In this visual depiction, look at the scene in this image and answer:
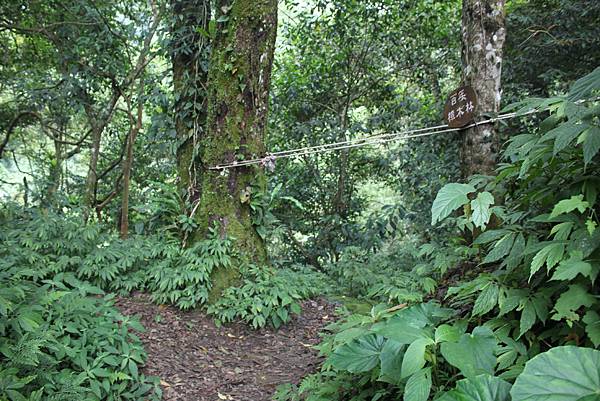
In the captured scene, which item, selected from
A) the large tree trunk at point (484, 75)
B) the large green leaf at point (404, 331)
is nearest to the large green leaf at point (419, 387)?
the large green leaf at point (404, 331)

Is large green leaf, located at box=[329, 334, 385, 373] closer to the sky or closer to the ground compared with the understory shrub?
closer to the ground

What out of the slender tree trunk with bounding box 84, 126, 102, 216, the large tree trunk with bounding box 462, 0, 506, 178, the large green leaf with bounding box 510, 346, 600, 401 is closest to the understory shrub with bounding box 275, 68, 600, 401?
the large green leaf with bounding box 510, 346, 600, 401

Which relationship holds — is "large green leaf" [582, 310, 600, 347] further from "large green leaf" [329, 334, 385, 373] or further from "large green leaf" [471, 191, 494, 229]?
"large green leaf" [329, 334, 385, 373]

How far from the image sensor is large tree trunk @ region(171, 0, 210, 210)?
14.6 feet

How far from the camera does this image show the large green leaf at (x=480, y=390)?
127 centimetres

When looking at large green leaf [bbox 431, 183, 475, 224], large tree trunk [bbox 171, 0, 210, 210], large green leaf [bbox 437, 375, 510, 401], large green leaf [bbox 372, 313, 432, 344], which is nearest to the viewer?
large green leaf [bbox 437, 375, 510, 401]

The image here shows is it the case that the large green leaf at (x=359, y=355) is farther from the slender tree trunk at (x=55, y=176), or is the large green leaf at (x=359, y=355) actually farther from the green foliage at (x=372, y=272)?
the slender tree trunk at (x=55, y=176)

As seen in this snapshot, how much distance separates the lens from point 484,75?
2.99 m

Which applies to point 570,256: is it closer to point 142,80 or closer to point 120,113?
point 142,80

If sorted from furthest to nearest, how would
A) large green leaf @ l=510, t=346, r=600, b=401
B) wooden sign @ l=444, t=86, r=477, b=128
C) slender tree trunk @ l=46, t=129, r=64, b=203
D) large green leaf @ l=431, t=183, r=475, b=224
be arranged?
slender tree trunk @ l=46, t=129, r=64, b=203, wooden sign @ l=444, t=86, r=477, b=128, large green leaf @ l=431, t=183, r=475, b=224, large green leaf @ l=510, t=346, r=600, b=401

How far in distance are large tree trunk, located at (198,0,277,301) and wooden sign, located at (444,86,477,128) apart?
1817mm

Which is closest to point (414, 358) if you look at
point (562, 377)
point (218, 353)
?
point (562, 377)

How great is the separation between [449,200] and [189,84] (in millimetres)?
3616

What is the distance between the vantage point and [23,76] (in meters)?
6.59
